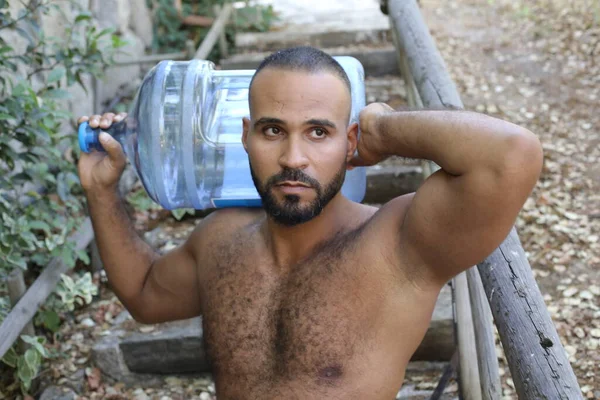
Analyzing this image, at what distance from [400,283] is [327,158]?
1.09 ft

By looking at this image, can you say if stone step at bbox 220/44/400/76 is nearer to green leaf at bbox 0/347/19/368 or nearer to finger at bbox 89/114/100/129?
green leaf at bbox 0/347/19/368

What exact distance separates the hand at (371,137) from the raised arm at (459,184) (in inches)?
0.7

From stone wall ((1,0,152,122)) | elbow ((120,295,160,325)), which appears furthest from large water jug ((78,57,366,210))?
stone wall ((1,0,152,122))

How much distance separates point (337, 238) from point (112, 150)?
2.35ft

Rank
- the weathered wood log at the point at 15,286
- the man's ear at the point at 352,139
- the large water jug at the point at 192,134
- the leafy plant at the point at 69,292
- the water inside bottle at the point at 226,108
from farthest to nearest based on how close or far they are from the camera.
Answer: the leafy plant at the point at 69,292, the weathered wood log at the point at 15,286, the water inside bottle at the point at 226,108, the large water jug at the point at 192,134, the man's ear at the point at 352,139

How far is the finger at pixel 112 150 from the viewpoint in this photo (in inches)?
82.7

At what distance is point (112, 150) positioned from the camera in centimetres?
210

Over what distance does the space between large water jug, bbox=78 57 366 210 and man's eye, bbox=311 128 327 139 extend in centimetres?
51

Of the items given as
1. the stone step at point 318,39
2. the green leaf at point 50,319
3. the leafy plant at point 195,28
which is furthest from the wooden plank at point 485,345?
the leafy plant at point 195,28

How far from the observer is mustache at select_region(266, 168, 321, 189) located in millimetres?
1660

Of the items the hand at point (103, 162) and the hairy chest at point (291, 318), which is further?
the hand at point (103, 162)

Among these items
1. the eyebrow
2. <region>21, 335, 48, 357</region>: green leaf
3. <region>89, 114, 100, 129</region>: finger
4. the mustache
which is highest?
the eyebrow

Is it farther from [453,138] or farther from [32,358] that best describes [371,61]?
[453,138]

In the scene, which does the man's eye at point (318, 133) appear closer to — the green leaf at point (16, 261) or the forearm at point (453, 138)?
the forearm at point (453, 138)
